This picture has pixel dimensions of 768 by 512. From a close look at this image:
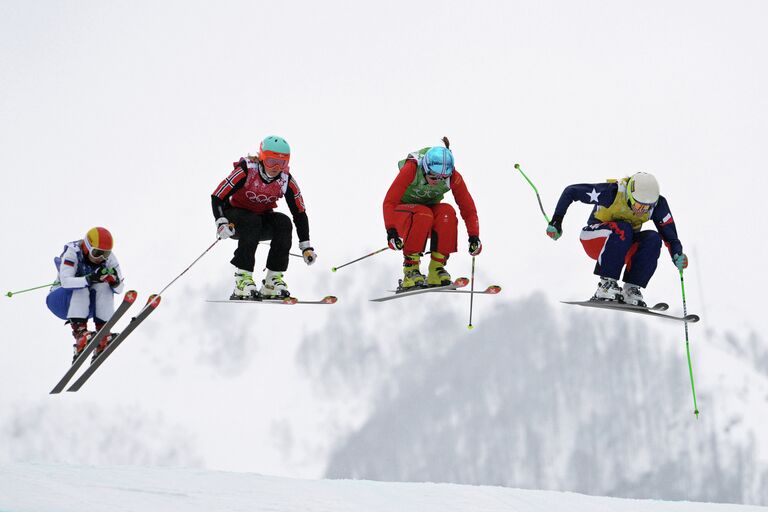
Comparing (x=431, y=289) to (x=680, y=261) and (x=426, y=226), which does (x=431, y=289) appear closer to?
(x=426, y=226)

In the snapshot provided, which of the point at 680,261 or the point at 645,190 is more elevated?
the point at 645,190

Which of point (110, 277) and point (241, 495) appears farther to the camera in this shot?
point (110, 277)

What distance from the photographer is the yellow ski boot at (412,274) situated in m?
14.2

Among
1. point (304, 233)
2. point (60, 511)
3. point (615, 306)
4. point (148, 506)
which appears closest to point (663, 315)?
point (615, 306)

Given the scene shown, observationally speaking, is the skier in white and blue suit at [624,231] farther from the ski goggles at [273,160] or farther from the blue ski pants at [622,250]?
the ski goggles at [273,160]

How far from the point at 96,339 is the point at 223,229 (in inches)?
79.1

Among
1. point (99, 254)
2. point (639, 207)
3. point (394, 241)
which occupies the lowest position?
point (99, 254)

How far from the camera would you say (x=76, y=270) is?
14062mm

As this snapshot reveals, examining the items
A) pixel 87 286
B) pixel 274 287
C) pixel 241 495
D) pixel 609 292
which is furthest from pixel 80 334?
pixel 609 292

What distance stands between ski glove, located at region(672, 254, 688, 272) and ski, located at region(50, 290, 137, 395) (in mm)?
6522

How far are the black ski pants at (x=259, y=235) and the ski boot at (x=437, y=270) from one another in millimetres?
1811

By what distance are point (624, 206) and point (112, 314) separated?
6.44 meters

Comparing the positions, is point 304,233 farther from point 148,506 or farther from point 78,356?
point 148,506

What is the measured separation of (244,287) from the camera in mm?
13992
